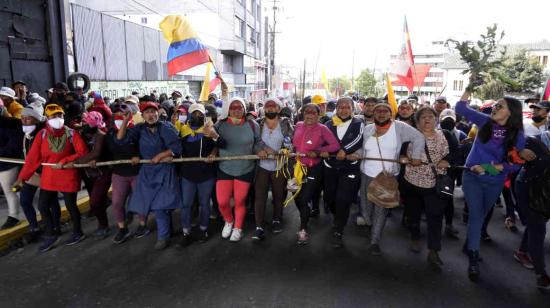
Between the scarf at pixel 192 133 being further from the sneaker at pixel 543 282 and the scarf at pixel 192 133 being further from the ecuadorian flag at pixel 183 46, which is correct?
the sneaker at pixel 543 282

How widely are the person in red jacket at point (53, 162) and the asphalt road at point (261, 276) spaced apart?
1.88 ft

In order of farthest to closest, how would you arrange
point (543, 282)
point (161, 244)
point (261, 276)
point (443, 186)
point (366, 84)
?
point (366, 84) < point (161, 244) < point (443, 186) < point (261, 276) < point (543, 282)

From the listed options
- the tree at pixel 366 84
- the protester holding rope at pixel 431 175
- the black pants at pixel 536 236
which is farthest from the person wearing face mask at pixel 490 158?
the tree at pixel 366 84

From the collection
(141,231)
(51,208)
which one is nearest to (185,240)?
(141,231)

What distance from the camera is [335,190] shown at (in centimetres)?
506

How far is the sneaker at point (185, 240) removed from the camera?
496 centimetres

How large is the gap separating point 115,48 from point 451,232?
46.7ft

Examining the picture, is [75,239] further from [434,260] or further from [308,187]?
[434,260]

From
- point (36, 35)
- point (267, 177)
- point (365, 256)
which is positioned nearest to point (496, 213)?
point (365, 256)

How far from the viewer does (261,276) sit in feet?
13.7

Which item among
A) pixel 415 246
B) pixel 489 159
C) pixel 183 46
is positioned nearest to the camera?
pixel 489 159

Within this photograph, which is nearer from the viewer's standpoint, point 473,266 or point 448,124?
point 473,266

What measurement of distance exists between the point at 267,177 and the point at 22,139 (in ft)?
11.5

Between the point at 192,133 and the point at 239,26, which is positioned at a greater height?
the point at 239,26
